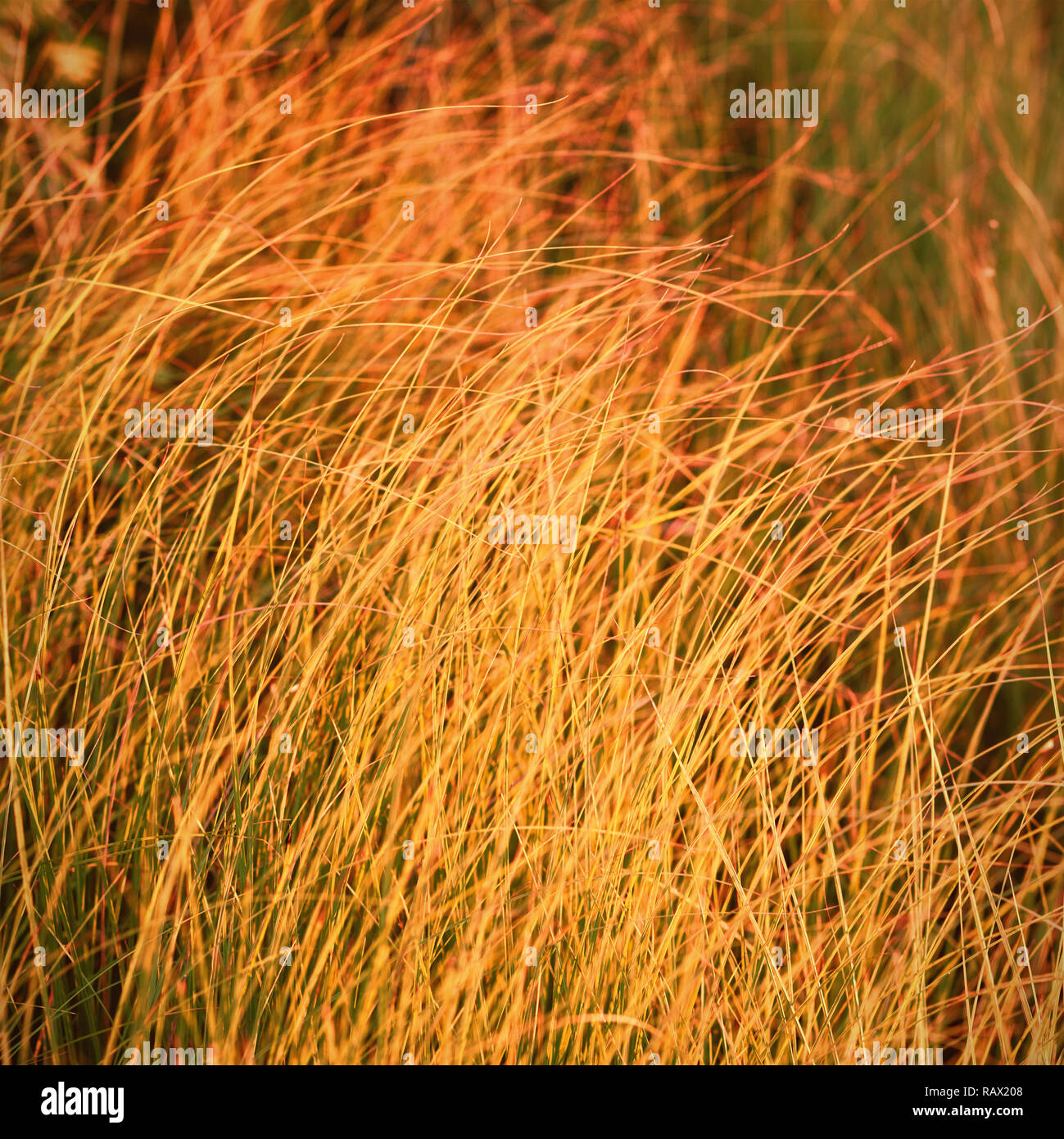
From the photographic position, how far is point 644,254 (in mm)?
1937

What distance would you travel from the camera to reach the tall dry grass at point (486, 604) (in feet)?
5.18

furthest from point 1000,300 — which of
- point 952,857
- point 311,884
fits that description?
point 311,884

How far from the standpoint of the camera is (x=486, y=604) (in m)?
1.65

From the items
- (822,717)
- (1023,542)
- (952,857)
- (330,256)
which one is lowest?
(952,857)

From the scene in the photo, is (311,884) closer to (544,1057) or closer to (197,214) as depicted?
(544,1057)

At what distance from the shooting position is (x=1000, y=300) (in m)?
2.08

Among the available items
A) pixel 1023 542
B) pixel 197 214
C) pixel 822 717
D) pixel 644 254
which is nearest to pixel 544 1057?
pixel 822 717

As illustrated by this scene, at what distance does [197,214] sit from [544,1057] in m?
1.71

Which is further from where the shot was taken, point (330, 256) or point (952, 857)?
point (330, 256)

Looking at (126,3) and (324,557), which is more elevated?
(126,3)

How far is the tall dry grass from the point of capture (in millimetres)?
1580

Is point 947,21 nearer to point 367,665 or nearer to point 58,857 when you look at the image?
point 367,665

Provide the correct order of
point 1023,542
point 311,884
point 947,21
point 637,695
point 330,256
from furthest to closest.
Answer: point 947,21 < point 330,256 < point 1023,542 < point 637,695 < point 311,884

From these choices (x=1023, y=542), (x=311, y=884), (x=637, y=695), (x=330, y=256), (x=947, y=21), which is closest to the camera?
(x=311, y=884)
